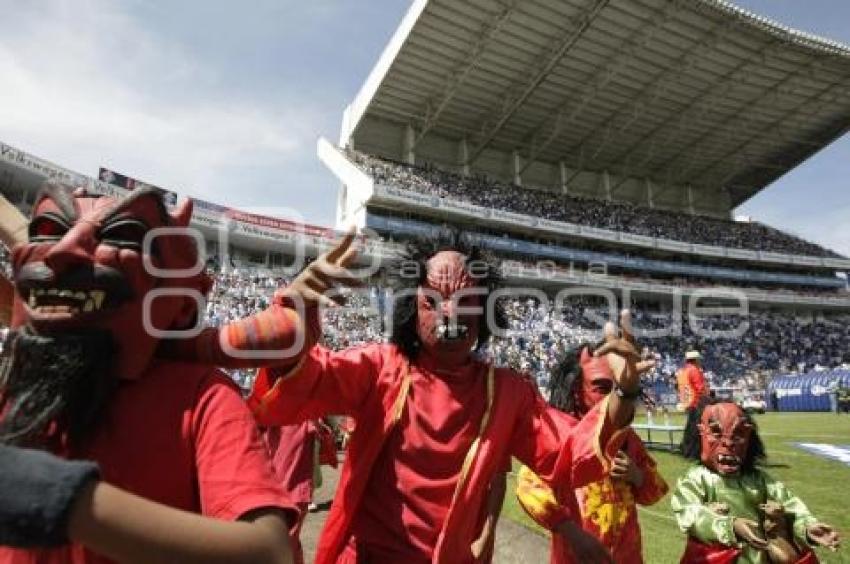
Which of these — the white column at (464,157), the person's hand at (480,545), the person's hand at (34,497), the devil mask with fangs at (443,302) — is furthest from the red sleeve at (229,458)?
the white column at (464,157)

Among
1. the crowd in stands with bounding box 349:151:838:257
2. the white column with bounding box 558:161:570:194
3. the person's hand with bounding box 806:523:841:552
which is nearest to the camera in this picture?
the person's hand with bounding box 806:523:841:552

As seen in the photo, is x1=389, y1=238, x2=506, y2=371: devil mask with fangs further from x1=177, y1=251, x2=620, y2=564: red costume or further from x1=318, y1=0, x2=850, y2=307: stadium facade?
x1=318, y1=0, x2=850, y2=307: stadium facade

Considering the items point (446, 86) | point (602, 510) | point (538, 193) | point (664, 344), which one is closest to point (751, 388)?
point (664, 344)

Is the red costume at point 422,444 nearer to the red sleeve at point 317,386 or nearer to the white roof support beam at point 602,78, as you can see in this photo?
the red sleeve at point 317,386

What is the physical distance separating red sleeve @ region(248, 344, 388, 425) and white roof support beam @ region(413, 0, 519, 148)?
1078 inches

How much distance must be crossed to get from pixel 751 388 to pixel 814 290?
23493 millimetres

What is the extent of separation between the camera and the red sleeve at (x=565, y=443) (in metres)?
2.28

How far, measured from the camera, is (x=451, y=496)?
238cm

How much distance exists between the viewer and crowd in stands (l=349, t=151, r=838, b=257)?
121 ft

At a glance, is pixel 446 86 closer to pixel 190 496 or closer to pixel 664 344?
pixel 664 344

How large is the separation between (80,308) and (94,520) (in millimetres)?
498

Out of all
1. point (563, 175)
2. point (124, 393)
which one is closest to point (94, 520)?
point (124, 393)

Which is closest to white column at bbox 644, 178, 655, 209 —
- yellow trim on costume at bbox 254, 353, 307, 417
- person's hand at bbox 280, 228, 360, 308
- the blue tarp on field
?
the blue tarp on field

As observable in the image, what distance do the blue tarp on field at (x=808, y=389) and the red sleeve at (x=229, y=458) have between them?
88.0 feet
